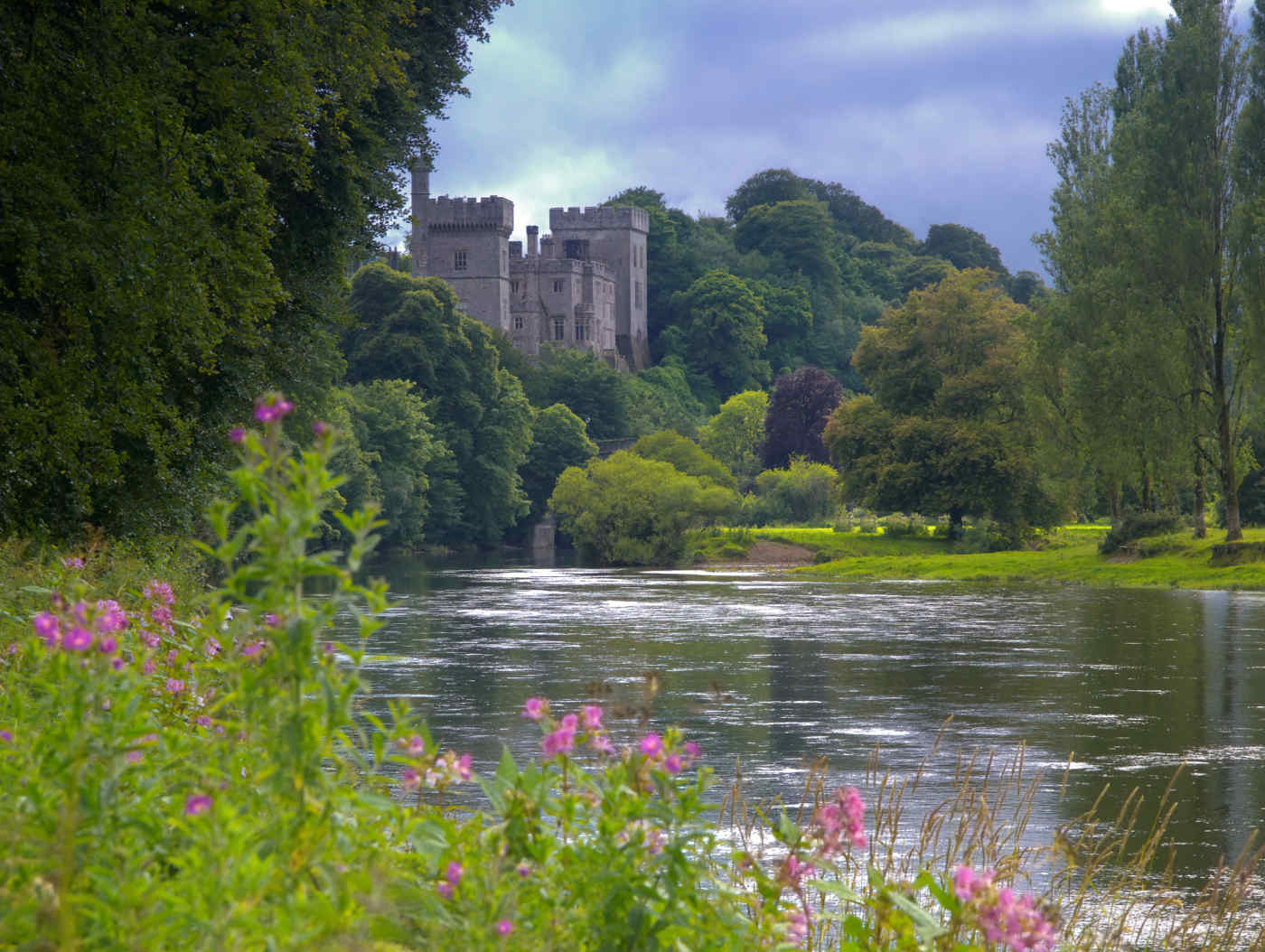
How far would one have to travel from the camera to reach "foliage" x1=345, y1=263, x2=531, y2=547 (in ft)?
242

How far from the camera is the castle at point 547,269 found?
11088 cm

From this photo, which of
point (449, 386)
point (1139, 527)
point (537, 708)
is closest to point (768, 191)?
point (449, 386)

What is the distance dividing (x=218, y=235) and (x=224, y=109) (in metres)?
1.39

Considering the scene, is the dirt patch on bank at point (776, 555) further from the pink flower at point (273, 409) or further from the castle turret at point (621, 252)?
the castle turret at point (621, 252)

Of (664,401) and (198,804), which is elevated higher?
(664,401)

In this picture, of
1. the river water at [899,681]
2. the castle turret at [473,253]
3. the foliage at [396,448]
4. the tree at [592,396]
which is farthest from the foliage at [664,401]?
the river water at [899,681]

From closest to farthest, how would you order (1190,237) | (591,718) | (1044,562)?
(591,718)
(1190,237)
(1044,562)

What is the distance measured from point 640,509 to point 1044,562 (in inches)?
828

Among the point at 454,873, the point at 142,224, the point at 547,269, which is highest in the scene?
the point at 547,269

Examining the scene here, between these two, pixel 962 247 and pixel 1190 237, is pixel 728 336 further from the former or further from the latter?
pixel 1190 237

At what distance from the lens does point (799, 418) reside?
8375cm

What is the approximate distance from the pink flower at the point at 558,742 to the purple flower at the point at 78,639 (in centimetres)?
106

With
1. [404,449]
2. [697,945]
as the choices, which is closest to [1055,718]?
[697,945]

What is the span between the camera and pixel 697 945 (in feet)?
11.7
